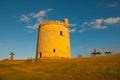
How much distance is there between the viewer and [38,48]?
40.1m

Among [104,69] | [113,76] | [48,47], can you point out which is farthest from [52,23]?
[113,76]

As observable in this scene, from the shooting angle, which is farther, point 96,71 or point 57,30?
point 57,30

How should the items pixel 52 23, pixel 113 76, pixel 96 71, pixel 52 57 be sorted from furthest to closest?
1. pixel 52 23
2. pixel 52 57
3. pixel 96 71
4. pixel 113 76

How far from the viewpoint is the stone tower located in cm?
3791

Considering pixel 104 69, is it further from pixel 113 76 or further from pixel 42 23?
pixel 42 23

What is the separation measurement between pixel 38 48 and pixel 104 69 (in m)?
23.7

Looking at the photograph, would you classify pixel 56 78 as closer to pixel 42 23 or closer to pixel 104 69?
pixel 104 69

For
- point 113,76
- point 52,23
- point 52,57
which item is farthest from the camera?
point 52,23

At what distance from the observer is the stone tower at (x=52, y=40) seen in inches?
1492

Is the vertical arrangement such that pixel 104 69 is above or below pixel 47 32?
below

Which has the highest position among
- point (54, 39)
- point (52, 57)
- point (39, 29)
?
point (39, 29)

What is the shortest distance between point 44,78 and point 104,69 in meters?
6.64

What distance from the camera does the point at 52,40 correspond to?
38406mm

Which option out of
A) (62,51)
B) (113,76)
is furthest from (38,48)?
(113,76)
